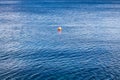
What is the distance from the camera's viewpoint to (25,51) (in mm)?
68312

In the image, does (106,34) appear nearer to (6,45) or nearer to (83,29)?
(83,29)

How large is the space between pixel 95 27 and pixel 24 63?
5614 cm

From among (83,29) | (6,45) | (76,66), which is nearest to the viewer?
(76,66)

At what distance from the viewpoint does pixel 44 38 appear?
84.4 meters

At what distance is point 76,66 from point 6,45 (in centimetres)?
2882

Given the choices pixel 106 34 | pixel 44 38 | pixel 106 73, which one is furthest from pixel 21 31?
pixel 106 73

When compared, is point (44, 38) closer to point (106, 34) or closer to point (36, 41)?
point (36, 41)

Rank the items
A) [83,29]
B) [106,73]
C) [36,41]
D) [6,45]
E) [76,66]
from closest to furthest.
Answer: [106,73]
[76,66]
[6,45]
[36,41]
[83,29]

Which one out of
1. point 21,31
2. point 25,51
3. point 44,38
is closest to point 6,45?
point 25,51

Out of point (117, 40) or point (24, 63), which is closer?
point (24, 63)

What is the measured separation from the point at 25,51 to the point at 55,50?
9.45m

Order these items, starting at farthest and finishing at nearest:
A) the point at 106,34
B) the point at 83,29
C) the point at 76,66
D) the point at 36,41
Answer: the point at 83,29
the point at 106,34
the point at 36,41
the point at 76,66

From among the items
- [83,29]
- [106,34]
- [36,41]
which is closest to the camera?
[36,41]

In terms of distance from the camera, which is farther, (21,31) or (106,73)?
(21,31)
